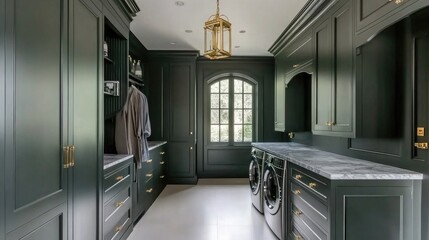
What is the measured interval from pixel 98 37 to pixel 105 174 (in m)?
1.19

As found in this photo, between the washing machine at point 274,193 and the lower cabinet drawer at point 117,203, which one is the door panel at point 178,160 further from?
the lower cabinet drawer at point 117,203

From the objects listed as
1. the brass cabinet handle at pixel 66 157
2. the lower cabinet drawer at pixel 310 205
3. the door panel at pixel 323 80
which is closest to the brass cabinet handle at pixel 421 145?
the lower cabinet drawer at pixel 310 205

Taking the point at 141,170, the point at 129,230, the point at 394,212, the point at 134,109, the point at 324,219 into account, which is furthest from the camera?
the point at 141,170

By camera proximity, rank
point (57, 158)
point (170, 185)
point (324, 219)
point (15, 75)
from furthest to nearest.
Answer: point (170, 185) < point (324, 219) < point (57, 158) < point (15, 75)

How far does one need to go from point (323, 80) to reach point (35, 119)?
2.69 m

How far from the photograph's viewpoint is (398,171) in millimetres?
1917

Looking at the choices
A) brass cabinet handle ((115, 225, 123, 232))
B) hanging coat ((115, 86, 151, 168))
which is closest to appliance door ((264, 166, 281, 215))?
hanging coat ((115, 86, 151, 168))

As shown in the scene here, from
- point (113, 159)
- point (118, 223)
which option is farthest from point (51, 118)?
point (118, 223)

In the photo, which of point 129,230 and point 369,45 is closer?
point 369,45

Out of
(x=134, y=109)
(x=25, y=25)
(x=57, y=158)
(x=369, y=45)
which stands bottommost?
(x=57, y=158)

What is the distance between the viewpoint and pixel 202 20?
3.73 meters

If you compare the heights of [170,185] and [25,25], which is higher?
[25,25]

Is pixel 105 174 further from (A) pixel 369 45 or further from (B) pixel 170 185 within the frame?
(B) pixel 170 185

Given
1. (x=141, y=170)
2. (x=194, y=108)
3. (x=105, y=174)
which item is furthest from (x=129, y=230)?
(x=194, y=108)
